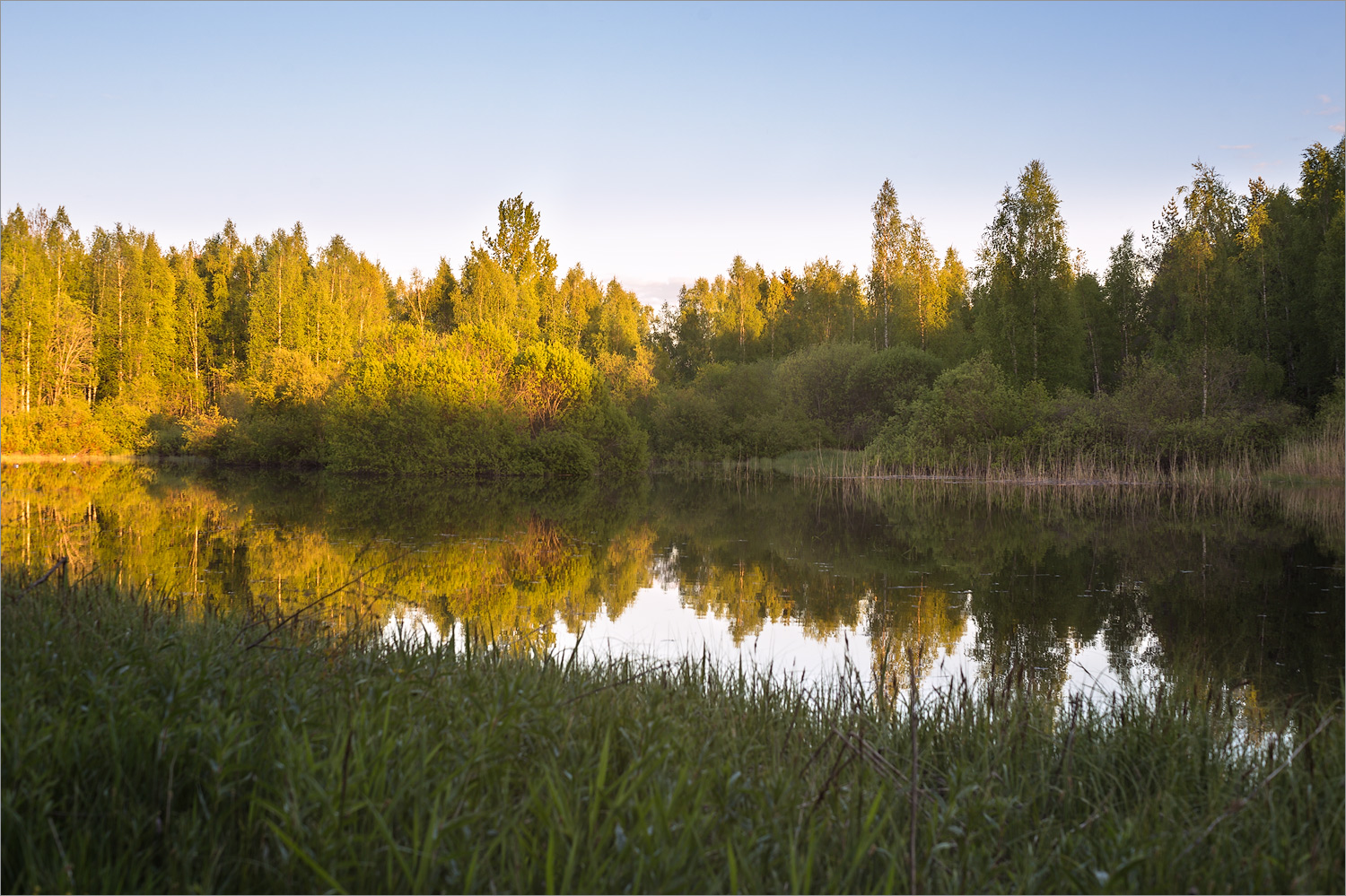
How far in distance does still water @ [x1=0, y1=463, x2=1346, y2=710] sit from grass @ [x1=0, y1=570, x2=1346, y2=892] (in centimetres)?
69

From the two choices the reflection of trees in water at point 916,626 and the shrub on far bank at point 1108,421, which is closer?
the reflection of trees in water at point 916,626

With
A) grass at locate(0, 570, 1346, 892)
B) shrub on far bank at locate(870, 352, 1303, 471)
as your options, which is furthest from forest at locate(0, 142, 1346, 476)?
grass at locate(0, 570, 1346, 892)

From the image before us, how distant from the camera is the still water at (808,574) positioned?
24.4ft

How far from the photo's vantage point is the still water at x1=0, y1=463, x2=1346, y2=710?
7434 mm

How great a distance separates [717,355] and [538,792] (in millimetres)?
59670

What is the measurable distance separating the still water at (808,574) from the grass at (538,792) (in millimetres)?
694

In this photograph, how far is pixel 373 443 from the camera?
3706cm

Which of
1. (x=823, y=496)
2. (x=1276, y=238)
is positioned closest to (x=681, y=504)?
(x=823, y=496)

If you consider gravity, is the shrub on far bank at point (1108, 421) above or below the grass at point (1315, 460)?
above

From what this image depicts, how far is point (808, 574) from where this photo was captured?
1209 cm

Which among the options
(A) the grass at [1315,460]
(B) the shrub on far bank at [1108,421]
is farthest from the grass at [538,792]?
(B) the shrub on far bank at [1108,421]

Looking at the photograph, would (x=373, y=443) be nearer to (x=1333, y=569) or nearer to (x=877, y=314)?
(x=877, y=314)

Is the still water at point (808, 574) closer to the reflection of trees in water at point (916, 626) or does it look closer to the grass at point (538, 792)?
the reflection of trees in water at point (916, 626)

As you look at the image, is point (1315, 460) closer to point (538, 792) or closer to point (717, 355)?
point (538, 792)
